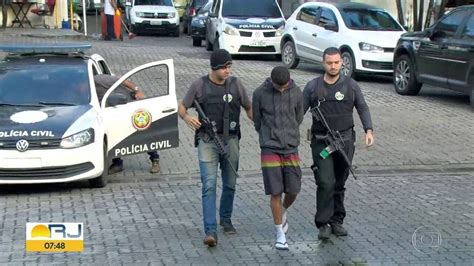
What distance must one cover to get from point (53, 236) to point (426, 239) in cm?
338

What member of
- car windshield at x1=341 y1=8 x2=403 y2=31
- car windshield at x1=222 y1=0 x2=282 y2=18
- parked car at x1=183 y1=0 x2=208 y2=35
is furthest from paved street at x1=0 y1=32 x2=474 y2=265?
parked car at x1=183 y1=0 x2=208 y2=35

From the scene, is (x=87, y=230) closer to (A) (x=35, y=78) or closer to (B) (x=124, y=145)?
(B) (x=124, y=145)

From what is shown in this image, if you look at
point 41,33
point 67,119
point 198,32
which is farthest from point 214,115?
point 41,33

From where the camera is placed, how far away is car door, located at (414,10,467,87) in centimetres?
1630

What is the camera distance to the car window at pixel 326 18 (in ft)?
66.8

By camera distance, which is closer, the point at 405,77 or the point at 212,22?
the point at 405,77

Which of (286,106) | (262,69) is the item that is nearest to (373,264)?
(286,106)

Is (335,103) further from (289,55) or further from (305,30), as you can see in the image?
(289,55)

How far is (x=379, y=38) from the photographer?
1923cm

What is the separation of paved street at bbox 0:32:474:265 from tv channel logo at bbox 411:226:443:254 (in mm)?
17

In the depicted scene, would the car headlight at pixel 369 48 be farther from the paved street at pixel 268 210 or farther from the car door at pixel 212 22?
the car door at pixel 212 22

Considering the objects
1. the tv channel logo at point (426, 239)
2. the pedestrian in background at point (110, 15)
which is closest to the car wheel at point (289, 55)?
the pedestrian in background at point (110, 15)

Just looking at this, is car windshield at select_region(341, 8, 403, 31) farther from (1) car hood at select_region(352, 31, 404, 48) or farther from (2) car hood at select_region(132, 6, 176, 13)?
(2) car hood at select_region(132, 6, 176, 13)

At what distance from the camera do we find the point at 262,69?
21547mm
